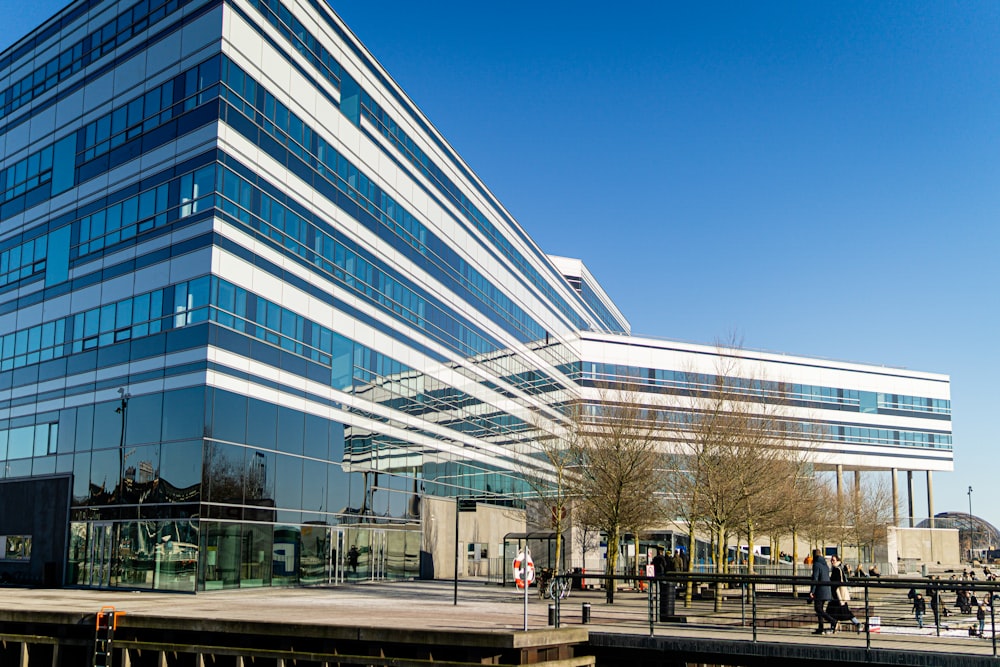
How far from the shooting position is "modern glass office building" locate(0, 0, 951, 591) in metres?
34.8

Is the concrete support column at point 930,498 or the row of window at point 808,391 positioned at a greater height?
the row of window at point 808,391

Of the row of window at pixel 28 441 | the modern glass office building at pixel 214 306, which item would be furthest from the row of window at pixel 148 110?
the row of window at pixel 28 441

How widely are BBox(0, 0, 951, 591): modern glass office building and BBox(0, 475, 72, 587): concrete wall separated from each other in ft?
0.41

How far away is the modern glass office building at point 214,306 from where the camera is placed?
114 ft

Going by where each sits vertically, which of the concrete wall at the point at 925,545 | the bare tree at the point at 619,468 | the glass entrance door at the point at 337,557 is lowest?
the concrete wall at the point at 925,545

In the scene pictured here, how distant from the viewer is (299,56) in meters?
40.9

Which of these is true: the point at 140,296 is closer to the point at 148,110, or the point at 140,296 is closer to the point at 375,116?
the point at 148,110

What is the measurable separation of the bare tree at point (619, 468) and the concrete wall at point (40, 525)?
21.6m

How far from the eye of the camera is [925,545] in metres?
106

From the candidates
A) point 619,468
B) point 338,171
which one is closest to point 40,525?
point 338,171

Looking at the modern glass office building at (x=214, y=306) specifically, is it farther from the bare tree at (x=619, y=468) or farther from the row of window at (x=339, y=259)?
the bare tree at (x=619, y=468)

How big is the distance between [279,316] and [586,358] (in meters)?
53.7

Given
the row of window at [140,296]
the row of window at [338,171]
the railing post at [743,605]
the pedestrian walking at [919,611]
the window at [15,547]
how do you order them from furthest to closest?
the window at [15,547] < the row of window at [338,171] < the row of window at [140,296] < the pedestrian walking at [919,611] < the railing post at [743,605]

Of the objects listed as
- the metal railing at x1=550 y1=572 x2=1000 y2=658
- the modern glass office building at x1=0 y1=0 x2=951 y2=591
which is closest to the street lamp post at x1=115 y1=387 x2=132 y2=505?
the modern glass office building at x1=0 y1=0 x2=951 y2=591
